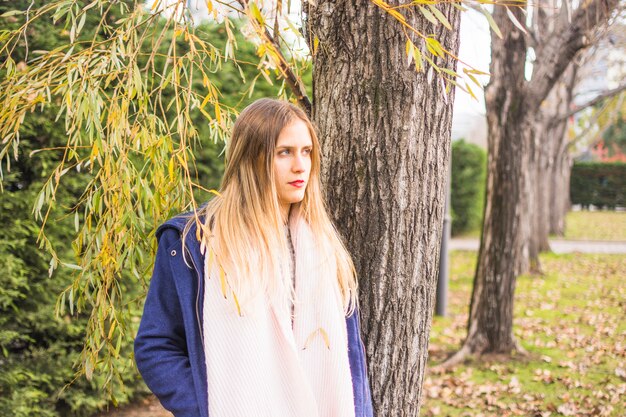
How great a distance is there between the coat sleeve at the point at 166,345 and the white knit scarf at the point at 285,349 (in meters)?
0.11

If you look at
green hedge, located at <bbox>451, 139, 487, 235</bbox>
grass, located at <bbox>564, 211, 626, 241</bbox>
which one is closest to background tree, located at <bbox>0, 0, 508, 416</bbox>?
green hedge, located at <bbox>451, 139, 487, 235</bbox>

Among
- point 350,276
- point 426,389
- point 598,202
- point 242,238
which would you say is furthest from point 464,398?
point 598,202

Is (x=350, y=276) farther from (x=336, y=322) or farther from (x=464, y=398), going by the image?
(x=464, y=398)

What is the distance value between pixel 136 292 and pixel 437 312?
484 centimetres

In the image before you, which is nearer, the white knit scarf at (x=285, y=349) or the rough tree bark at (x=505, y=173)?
the white knit scarf at (x=285, y=349)

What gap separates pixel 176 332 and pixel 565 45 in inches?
217

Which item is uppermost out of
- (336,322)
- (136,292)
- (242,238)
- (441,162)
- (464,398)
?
(441,162)

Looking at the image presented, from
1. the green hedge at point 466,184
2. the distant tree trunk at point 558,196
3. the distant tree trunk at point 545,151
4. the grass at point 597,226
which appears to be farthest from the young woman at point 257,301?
the grass at point 597,226

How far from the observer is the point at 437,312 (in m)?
8.66

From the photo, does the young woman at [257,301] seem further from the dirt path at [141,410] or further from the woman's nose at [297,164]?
the dirt path at [141,410]

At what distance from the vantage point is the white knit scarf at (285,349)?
190cm

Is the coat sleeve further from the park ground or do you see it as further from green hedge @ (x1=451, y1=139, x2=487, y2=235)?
green hedge @ (x1=451, y1=139, x2=487, y2=235)

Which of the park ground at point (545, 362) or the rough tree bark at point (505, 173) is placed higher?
the rough tree bark at point (505, 173)

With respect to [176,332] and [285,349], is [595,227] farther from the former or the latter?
[176,332]
